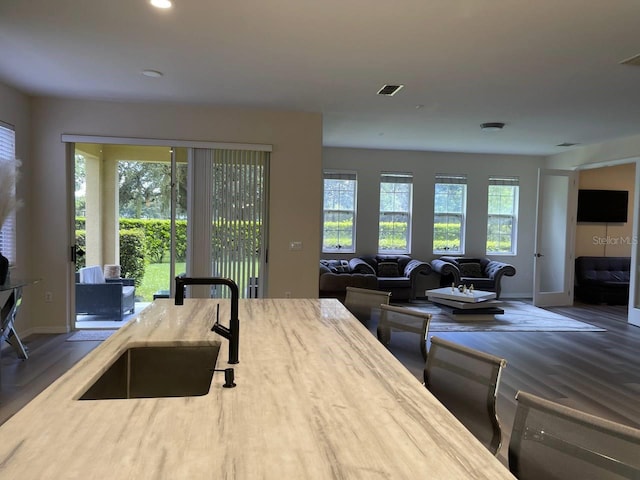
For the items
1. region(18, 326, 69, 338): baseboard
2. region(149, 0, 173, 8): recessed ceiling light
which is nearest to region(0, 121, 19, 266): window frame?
region(18, 326, 69, 338): baseboard

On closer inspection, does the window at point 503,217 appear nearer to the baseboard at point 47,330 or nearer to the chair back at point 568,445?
the baseboard at point 47,330

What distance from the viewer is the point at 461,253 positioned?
8680 mm

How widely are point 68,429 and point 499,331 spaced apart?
5.54 m

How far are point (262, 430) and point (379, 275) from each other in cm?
683

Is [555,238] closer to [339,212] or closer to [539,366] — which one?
[339,212]

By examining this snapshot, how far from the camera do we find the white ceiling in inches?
107

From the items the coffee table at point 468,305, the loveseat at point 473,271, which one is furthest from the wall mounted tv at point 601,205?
the coffee table at point 468,305

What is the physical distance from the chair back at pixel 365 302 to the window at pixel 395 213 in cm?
566

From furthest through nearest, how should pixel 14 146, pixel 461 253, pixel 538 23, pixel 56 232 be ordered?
pixel 461 253 → pixel 56 232 → pixel 14 146 → pixel 538 23

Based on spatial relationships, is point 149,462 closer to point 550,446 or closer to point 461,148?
point 550,446

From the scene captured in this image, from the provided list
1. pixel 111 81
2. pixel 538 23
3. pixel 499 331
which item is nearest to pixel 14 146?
pixel 111 81

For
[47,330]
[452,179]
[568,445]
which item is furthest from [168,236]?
[452,179]

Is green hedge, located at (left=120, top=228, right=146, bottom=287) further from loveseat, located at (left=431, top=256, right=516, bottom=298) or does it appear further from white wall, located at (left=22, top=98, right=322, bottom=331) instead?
loveseat, located at (left=431, top=256, right=516, bottom=298)

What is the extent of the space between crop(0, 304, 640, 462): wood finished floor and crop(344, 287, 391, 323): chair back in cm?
48
